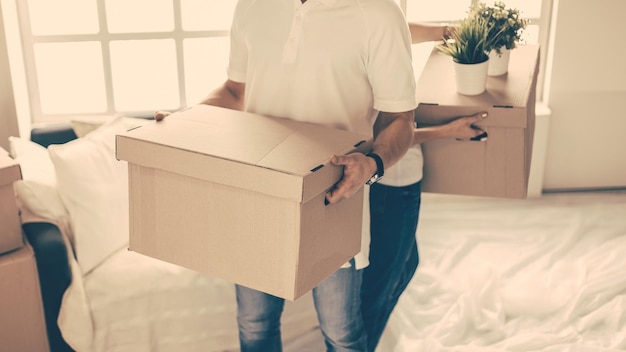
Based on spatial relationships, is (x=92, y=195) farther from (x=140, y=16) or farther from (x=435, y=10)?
(x=435, y=10)

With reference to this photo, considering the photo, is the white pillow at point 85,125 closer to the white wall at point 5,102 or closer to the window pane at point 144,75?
the white wall at point 5,102

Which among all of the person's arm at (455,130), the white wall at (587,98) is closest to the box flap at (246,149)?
the person's arm at (455,130)

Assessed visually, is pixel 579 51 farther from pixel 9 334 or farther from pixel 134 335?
pixel 9 334

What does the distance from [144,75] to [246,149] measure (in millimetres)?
1719

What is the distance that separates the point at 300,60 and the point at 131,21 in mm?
1544

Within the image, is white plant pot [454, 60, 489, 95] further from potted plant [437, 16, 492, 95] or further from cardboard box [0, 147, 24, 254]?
cardboard box [0, 147, 24, 254]

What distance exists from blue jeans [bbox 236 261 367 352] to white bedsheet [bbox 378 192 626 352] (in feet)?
1.83

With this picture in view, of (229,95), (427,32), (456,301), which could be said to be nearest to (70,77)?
(229,95)

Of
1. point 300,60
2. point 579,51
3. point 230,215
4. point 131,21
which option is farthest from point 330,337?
point 579,51

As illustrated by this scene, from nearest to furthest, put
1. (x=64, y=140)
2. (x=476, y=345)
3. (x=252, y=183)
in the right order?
(x=252, y=183) → (x=476, y=345) → (x=64, y=140)

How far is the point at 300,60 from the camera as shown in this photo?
5.45 feet

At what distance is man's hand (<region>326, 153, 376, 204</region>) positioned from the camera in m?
1.48

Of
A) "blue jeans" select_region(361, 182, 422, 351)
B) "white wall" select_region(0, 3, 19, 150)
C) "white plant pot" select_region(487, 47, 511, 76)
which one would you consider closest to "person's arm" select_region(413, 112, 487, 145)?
"blue jeans" select_region(361, 182, 422, 351)

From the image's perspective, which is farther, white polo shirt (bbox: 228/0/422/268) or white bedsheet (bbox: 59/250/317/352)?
white bedsheet (bbox: 59/250/317/352)
